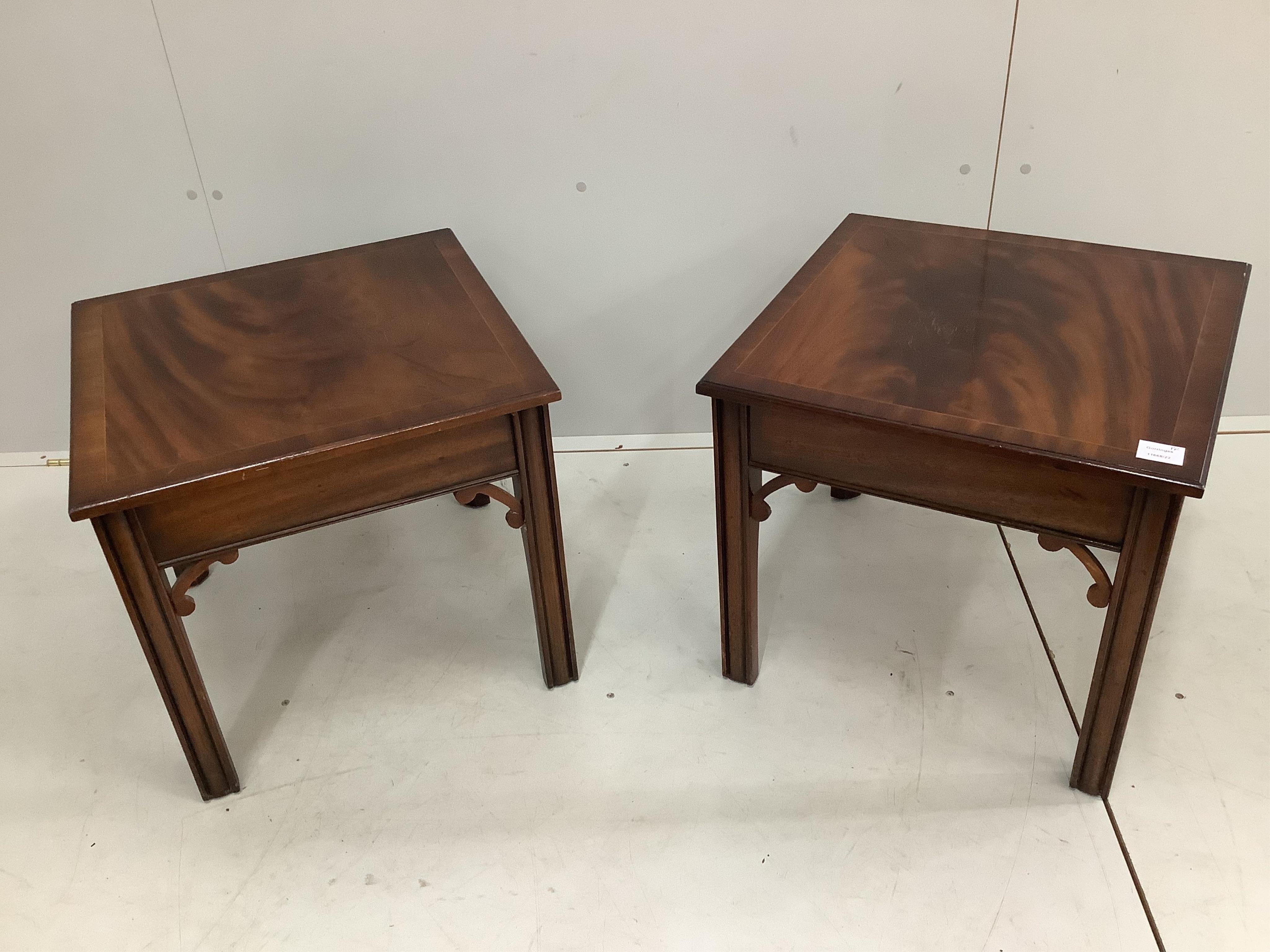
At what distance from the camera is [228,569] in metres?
2.10

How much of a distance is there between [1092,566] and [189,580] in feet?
3.99

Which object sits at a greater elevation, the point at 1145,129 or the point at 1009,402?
the point at 1145,129

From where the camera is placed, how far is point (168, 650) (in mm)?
1491

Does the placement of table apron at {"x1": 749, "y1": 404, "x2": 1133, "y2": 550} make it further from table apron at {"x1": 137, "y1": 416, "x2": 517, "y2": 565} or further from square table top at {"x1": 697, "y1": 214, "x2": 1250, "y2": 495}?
table apron at {"x1": 137, "y1": 416, "x2": 517, "y2": 565}

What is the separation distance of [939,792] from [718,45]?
1.34m

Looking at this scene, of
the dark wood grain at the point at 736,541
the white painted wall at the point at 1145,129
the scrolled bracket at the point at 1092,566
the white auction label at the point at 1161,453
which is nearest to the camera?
the white auction label at the point at 1161,453

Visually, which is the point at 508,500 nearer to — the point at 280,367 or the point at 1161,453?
the point at 280,367

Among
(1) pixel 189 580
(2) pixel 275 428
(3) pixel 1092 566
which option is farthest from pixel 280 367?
(3) pixel 1092 566

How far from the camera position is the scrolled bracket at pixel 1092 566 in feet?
4.53

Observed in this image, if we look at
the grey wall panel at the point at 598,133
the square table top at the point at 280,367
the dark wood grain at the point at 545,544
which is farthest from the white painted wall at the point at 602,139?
the dark wood grain at the point at 545,544

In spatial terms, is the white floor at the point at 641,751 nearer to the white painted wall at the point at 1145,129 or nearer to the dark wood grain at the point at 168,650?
the dark wood grain at the point at 168,650

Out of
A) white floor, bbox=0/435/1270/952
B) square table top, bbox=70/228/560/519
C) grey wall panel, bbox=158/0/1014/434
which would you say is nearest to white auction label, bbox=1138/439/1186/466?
white floor, bbox=0/435/1270/952

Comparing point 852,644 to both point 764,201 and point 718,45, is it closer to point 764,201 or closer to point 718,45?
point 764,201

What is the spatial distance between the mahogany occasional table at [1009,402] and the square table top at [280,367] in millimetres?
356
